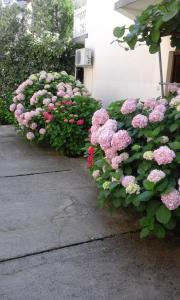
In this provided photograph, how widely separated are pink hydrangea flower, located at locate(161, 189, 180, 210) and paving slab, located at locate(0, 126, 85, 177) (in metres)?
2.78

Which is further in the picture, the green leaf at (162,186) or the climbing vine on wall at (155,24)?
the climbing vine on wall at (155,24)

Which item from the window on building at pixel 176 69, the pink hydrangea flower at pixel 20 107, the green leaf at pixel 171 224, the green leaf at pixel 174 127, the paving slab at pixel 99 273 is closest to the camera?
the paving slab at pixel 99 273

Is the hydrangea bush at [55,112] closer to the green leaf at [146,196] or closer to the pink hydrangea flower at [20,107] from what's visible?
the pink hydrangea flower at [20,107]

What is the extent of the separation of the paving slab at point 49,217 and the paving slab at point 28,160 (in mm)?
444

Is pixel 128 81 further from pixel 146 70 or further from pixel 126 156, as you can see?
pixel 126 156

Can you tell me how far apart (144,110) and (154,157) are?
2.42ft

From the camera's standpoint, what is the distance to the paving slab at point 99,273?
2.27 metres

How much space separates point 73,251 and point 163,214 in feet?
2.92

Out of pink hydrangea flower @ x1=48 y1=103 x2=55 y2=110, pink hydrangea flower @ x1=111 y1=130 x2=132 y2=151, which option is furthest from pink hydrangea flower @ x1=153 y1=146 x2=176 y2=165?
pink hydrangea flower @ x1=48 y1=103 x2=55 y2=110

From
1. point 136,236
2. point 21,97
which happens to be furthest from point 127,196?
point 21,97

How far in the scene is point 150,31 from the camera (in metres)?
2.90

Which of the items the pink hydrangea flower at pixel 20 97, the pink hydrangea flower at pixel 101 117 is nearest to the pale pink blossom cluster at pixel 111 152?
the pink hydrangea flower at pixel 101 117

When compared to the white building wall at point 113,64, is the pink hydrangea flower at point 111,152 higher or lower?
lower

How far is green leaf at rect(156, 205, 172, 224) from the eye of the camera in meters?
2.43
